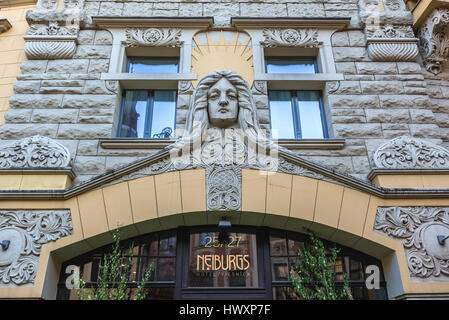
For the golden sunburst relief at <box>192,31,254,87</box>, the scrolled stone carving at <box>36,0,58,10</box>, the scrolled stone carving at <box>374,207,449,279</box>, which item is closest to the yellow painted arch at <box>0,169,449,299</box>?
the scrolled stone carving at <box>374,207,449,279</box>

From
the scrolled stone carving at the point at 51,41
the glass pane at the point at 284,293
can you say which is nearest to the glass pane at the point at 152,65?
the scrolled stone carving at the point at 51,41

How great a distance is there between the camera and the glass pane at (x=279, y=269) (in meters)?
6.24

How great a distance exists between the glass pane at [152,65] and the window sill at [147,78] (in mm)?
572

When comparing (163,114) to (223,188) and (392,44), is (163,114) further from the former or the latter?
(392,44)

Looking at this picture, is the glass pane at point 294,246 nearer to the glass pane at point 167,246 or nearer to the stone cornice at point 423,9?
the glass pane at point 167,246

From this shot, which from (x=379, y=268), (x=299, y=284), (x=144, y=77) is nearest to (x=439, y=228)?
(x=379, y=268)

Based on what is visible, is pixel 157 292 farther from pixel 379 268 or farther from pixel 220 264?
pixel 379 268

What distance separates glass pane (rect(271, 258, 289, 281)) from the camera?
6242mm

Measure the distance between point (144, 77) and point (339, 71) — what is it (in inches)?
174

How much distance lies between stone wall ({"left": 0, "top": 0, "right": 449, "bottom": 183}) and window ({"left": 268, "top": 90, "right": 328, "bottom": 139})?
17.3 inches

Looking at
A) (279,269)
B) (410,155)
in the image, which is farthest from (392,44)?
(279,269)

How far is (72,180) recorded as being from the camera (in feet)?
21.7

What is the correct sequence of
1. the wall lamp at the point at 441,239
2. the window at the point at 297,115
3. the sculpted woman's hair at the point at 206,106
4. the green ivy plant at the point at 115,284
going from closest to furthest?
the green ivy plant at the point at 115,284 → the wall lamp at the point at 441,239 → the sculpted woman's hair at the point at 206,106 → the window at the point at 297,115

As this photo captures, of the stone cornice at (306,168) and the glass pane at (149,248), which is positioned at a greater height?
the stone cornice at (306,168)
